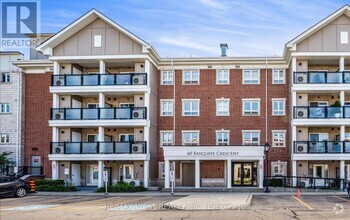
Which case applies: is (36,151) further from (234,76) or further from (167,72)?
(234,76)

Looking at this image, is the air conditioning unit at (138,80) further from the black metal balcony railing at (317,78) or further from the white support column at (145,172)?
the black metal balcony railing at (317,78)

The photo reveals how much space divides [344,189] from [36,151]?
24.9m

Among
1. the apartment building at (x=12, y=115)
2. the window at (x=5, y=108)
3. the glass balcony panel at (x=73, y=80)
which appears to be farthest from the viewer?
the window at (x=5, y=108)

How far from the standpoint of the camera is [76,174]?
42.5 meters

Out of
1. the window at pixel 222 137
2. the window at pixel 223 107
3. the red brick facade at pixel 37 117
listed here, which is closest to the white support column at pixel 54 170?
the red brick facade at pixel 37 117

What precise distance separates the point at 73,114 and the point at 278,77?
1684 cm

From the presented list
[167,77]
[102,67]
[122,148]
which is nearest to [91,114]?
[122,148]

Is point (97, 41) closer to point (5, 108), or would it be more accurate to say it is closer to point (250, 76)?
point (5, 108)

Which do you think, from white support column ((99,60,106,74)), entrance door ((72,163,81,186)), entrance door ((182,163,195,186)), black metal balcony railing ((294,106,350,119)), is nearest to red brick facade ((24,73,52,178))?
entrance door ((72,163,81,186))

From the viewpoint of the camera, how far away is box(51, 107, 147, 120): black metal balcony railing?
133 ft

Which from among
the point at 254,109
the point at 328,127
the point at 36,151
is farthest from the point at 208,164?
the point at 36,151

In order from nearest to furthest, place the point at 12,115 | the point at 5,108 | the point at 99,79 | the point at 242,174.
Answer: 1. the point at 99,79
2. the point at 242,174
3. the point at 12,115
4. the point at 5,108

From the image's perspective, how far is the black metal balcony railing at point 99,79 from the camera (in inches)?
1602

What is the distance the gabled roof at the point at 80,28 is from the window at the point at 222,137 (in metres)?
9.55
